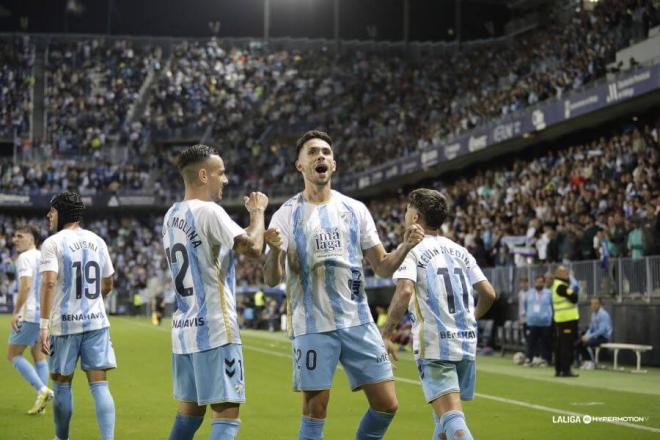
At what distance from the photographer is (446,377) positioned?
7047mm

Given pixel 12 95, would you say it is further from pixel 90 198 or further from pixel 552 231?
pixel 552 231

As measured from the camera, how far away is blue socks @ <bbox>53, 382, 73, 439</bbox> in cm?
857

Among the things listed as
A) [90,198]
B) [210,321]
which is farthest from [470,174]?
[210,321]

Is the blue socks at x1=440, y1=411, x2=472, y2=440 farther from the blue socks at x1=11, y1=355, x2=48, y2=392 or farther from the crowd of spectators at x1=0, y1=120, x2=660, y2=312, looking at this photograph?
the crowd of spectators at x1=0, y1=120, x2=660, y2=312

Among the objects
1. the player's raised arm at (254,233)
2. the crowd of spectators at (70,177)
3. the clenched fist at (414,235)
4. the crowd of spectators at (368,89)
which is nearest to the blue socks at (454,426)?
the clenched fist at (414,235)

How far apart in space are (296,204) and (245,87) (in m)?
53.9

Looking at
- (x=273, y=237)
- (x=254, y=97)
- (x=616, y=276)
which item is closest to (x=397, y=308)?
A: (x=273, y=237)

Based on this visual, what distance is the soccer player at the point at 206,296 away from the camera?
6203 millimetres

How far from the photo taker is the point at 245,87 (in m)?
60.0

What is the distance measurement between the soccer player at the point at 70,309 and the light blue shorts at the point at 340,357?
8.80 feet

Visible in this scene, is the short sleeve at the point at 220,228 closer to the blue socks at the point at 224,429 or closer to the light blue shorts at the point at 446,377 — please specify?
the blue socks at the point at 224,429

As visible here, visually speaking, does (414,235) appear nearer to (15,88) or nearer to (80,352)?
(80,352)

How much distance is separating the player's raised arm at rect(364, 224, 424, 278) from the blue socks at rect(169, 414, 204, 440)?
1.62 m

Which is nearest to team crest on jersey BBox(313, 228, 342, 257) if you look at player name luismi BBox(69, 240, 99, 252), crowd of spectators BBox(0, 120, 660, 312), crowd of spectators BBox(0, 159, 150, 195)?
player name luismi BBox(69, 240, 99, 252)
